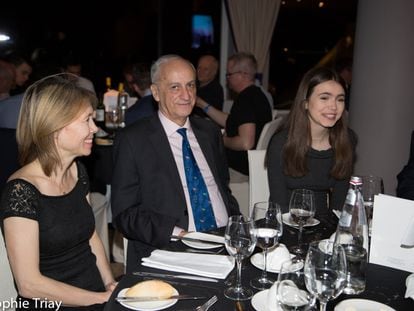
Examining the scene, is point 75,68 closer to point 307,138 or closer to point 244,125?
point 244,125

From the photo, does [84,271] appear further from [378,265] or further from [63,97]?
[378,265]

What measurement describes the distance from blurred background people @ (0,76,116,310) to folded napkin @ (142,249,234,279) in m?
0.35

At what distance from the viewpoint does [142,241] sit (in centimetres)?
208

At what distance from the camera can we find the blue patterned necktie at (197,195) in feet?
7.41

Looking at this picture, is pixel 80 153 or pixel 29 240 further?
pixel 80 153

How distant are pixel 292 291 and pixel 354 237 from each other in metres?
0.51

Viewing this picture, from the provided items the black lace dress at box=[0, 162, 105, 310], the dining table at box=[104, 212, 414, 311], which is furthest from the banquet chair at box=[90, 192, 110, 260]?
the dining table at box=[104, 212, 414, 311]

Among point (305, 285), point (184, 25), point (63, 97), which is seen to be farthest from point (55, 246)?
point (184, 25)

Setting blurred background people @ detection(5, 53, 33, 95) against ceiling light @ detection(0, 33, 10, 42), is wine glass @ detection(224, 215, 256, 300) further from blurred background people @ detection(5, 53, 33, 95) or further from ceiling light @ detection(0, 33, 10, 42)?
ceiling light @ detection(0, 33, 10, 42)

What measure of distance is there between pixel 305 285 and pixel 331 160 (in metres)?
1.53

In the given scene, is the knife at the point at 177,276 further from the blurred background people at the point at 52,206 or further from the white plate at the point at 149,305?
the blurred background people at the point at 52,206

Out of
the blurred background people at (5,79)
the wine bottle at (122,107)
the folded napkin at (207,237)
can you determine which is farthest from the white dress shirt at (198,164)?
the blurred background people at (5,79)

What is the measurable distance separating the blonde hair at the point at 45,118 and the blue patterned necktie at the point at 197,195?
28.5 inches

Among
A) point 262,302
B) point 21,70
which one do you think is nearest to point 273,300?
point 262,302
